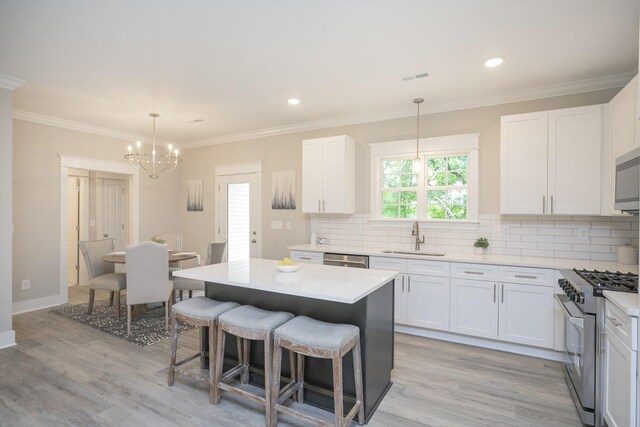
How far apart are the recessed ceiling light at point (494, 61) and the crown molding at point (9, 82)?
444 cm

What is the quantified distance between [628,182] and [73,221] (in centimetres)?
762

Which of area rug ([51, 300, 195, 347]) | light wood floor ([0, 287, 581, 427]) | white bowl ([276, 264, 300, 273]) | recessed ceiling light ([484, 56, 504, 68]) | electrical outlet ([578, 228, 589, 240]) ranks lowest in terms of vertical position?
light wood floor ([0, 287, 581, 427])

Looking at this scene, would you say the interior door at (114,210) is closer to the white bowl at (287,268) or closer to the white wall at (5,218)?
the white wall at (5,218)

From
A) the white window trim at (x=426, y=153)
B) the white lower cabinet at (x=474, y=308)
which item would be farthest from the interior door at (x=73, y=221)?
the white lower cabinet at (x=474, y=308)

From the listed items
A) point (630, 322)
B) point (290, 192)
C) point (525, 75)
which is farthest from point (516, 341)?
point (290, 192)

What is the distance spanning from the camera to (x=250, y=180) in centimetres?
569

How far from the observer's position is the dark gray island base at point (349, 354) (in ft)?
7.43

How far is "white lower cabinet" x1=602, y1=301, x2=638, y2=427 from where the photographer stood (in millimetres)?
1699

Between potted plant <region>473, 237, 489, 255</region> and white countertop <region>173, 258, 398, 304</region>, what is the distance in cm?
170

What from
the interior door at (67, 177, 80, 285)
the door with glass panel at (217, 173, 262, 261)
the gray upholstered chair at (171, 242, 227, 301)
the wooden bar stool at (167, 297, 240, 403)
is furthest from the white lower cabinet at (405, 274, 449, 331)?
the interior door at (67, 177, 80, 285)

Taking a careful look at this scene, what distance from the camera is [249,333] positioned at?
219 cm

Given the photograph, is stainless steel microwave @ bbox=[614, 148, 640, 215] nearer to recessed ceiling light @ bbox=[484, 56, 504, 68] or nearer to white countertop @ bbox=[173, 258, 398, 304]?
recessed ceiling light @ bbox=[484, 56, 504, 68]

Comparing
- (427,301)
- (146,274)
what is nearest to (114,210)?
(146,274)

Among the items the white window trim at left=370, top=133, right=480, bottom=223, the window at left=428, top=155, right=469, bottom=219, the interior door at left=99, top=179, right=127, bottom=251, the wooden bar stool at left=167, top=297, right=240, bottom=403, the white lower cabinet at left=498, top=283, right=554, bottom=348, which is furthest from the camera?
the interior door at left=99, top=179, right=127, bottom=251
